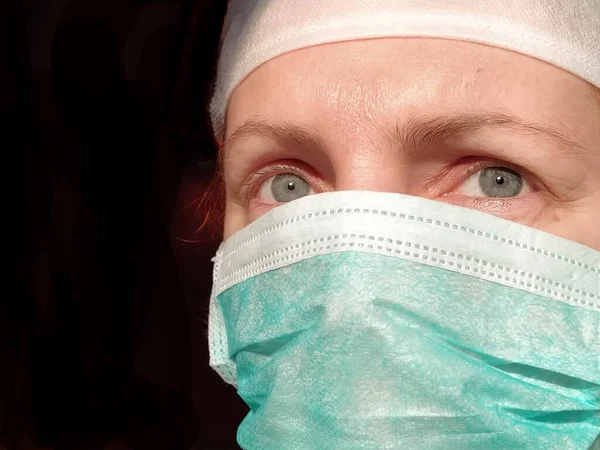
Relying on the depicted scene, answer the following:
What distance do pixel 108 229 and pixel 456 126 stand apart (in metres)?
1.05

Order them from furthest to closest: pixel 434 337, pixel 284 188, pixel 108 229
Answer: pixel 108 229, pixel 284 188, pixel 434 337

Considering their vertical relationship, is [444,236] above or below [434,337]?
above

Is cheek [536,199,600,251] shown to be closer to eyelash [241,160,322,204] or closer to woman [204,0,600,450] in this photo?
woman [204,0,600,450]

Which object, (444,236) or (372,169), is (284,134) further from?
(444,236)

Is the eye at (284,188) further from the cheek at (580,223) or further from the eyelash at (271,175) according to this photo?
the cheek at (580,223)

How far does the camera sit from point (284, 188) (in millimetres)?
1090

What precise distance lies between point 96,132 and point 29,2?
12.3 inches

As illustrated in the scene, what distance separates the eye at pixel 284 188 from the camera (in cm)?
107

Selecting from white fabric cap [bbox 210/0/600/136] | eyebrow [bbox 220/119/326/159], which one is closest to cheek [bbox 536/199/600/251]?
white fabric cap [bbox 210/0/600/136]

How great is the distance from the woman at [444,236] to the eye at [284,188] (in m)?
0.12

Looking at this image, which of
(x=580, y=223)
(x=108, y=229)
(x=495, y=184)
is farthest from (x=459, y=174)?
(x=108, y=229)

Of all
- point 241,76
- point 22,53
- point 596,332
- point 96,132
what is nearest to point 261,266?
point 241,76

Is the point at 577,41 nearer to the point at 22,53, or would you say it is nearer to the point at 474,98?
the point at 474,98

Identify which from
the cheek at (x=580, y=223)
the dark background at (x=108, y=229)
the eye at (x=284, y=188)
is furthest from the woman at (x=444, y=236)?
the dark background at (x=108, y=229)
